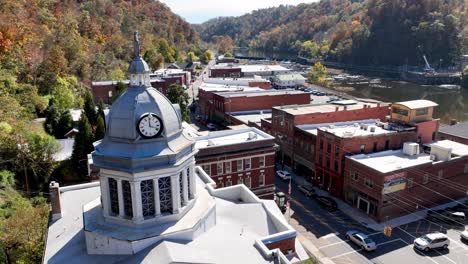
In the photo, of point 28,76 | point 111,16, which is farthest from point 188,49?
point 28,76

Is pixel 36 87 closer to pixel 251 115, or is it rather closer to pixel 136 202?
pixel 251 115

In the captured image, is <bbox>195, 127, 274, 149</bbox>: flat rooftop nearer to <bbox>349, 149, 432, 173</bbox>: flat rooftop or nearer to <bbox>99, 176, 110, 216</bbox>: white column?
<bbox>349, 149, 432, 173</bbox>: flat rooftop

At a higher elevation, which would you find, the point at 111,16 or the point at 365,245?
the point at 111,16

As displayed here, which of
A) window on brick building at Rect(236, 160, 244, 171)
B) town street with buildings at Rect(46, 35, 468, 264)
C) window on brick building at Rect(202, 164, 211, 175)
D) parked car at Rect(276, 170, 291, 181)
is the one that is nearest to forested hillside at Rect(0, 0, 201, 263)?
town street with buildings at Rect(46, 35, 468, 264)

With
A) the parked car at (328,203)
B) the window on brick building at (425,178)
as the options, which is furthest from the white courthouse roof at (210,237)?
the window on brick building at (425,178)

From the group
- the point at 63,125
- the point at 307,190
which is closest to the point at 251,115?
the point at 307,190

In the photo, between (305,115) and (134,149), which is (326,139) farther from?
(134,149)

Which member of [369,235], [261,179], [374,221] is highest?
[261,179]
